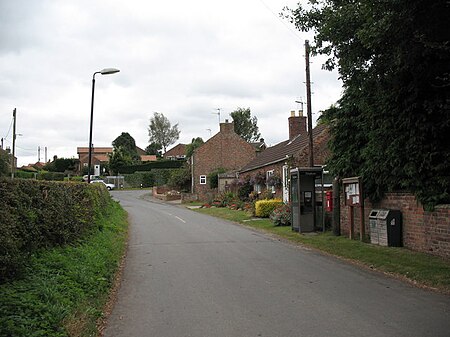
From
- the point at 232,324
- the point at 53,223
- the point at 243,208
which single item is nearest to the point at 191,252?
the point at 53,223

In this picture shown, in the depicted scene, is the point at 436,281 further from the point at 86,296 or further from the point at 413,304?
the point at 86,296

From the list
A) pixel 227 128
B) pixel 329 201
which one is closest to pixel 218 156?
pixel 227 128

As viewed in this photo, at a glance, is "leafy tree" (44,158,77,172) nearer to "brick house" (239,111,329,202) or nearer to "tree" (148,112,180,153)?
"tree" (148,112,180,153)

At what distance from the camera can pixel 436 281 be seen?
29.9 ft

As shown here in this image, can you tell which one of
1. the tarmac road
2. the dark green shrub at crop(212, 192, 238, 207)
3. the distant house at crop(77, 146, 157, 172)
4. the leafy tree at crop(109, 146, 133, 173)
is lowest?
the tarmac road

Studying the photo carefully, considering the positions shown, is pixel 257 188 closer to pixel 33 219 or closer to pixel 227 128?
pixel 227 128

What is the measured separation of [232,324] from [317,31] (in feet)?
25.2

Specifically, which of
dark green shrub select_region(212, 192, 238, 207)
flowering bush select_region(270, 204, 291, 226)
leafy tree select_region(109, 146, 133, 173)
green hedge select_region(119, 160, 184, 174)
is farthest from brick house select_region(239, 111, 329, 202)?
leafy tree select_region(109, 146, 133, 173)

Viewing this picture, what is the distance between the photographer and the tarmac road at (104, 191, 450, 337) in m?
6.22

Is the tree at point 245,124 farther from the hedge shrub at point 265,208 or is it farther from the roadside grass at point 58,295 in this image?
the roadside grass at point 58,295

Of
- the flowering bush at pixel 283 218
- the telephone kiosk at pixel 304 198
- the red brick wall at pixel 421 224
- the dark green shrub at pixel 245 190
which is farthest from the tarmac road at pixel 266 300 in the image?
the dark green shrub at pixel 245 190

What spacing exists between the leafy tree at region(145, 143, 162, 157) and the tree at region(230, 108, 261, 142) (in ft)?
86.6

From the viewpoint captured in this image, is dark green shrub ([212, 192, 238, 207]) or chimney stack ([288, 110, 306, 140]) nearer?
chimney stack ([288, 110, 306, 140])

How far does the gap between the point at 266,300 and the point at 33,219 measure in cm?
427
